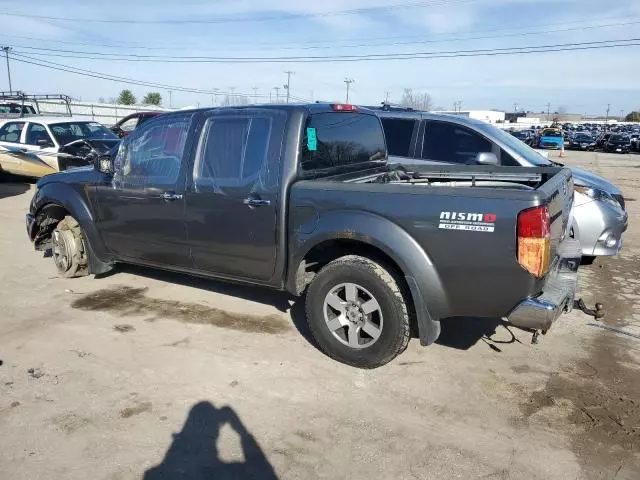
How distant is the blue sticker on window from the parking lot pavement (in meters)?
1.58

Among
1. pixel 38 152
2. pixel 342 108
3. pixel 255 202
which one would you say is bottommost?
pixel 38 152

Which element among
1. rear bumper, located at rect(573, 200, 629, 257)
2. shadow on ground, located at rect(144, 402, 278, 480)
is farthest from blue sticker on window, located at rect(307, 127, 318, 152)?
rear bumper, located at rect(573, 200, 629, 257)

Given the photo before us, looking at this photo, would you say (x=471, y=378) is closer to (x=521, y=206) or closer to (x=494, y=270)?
(x=494, y=270)

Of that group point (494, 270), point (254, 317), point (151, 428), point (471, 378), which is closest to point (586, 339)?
point (471, 378)

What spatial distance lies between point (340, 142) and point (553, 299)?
2.19 metres

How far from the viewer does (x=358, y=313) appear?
3.87 metres

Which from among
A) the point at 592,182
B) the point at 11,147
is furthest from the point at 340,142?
the point at 11,147

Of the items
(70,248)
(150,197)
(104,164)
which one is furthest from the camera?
(70,248)

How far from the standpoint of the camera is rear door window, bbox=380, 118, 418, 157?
6.97m

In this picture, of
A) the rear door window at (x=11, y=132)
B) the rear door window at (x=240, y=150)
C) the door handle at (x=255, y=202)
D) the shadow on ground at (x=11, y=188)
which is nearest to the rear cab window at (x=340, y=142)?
the rear door window at (x=240, y=150)

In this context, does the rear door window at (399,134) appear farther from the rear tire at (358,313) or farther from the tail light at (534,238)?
the tail light at (534,238)

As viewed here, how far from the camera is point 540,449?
3018 mm

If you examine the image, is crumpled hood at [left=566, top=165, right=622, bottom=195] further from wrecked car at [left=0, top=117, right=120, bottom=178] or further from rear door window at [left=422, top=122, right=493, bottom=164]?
wrecked car at [left=0, top=117, right=120, bottom=178]

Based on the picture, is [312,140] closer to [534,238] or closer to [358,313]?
[358,313]
